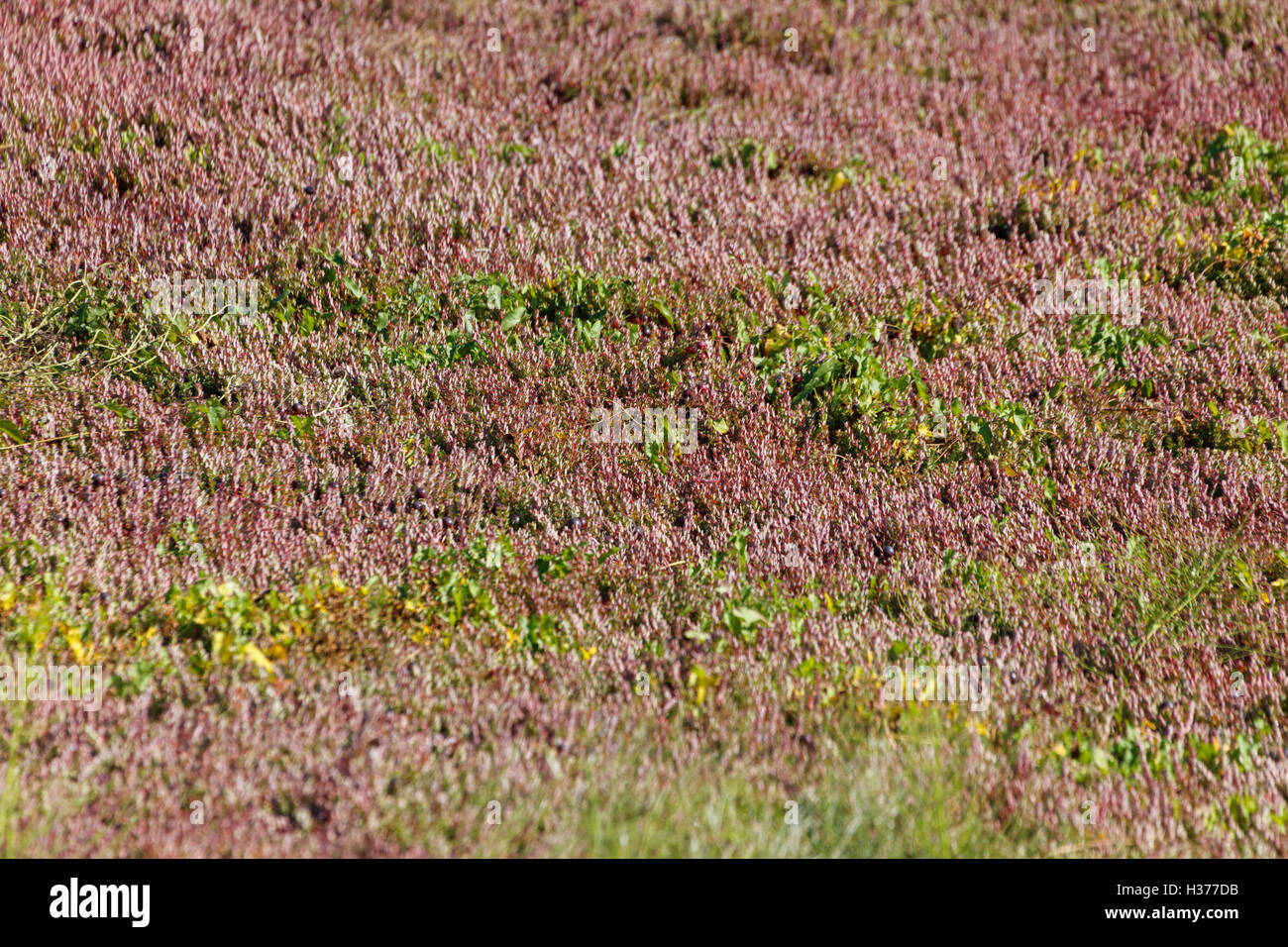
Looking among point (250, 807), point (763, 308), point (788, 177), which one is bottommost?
point (250, 807)

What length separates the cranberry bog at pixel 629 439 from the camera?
3.01m

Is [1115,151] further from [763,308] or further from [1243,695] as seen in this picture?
[1243,695]

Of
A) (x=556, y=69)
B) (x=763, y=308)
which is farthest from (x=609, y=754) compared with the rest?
(x=556, y=69)

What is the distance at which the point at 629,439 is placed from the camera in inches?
191

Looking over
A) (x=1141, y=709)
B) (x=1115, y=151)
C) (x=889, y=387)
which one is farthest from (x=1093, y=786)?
(x=1115, y=151)

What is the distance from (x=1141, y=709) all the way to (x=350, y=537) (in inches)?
118

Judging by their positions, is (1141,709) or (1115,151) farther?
(1115,151)

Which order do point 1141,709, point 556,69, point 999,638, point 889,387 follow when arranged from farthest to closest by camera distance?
point 556,69, point 889,387, point 999,638, point 1141,709

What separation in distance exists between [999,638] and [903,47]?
6.56 m

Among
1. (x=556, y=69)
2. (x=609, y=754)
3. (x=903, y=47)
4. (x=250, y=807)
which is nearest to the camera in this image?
(x=250, y=807)

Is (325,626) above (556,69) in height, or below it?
below

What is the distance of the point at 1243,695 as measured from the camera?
3574mm

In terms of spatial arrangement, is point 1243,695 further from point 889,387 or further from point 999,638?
point 889,387

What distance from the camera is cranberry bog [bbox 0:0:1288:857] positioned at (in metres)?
3.01
